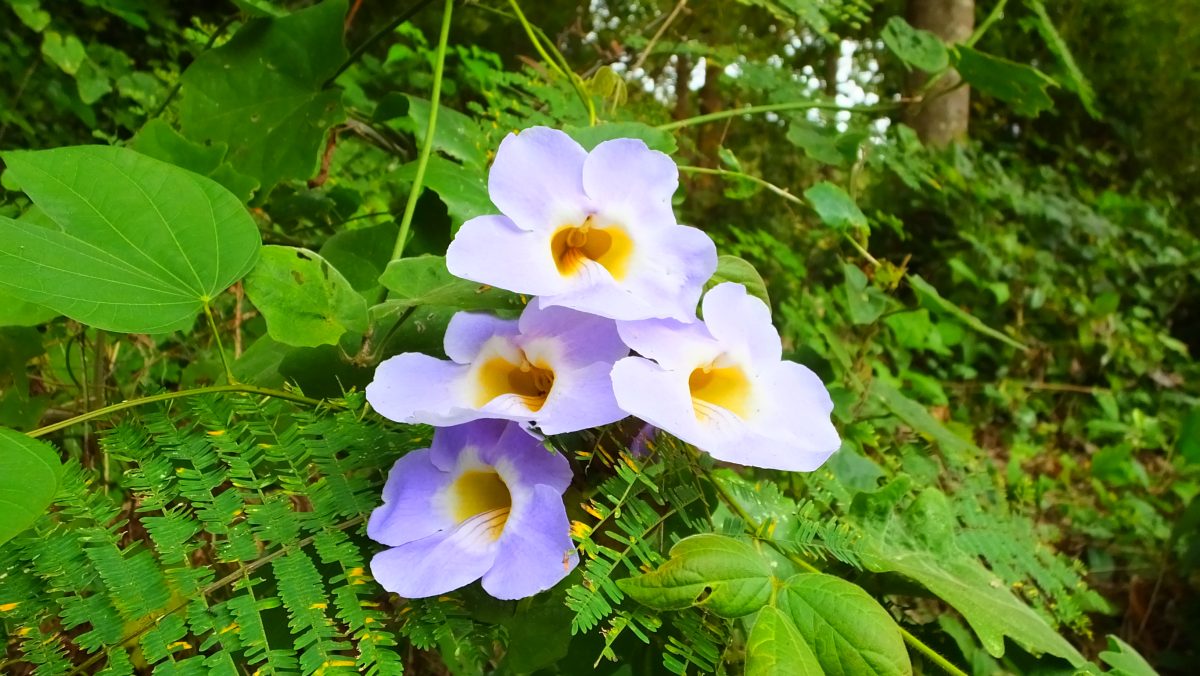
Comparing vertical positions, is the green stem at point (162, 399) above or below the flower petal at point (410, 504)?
above

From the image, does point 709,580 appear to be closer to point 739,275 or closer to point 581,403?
point 581,403

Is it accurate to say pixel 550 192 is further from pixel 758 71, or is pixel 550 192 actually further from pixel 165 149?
pixel 758 71

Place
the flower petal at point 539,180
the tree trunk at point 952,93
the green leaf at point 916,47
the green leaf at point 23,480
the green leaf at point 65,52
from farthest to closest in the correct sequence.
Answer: the tree trunk at point 952,93, the green leaf at point 65,52, the green leaf at point 916,47, the flower petal at point 539,180, the green leaf at point 23,480

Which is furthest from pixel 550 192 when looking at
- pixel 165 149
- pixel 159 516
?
pixel 165 149

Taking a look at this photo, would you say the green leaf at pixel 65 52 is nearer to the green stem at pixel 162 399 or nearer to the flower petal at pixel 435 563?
the green stem at pixel 162 399

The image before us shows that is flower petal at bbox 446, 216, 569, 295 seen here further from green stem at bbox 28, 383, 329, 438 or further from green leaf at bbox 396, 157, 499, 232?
green leaf at bbox 396, 157, 499, 232

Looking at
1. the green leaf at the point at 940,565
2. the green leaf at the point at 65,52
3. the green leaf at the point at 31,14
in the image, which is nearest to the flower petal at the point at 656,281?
the green leaf at the point at 940,565

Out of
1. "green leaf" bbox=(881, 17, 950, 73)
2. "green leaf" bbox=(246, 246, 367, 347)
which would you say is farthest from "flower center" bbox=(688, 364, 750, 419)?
"green leaf" bbox=(881, 17, 950, 73)
